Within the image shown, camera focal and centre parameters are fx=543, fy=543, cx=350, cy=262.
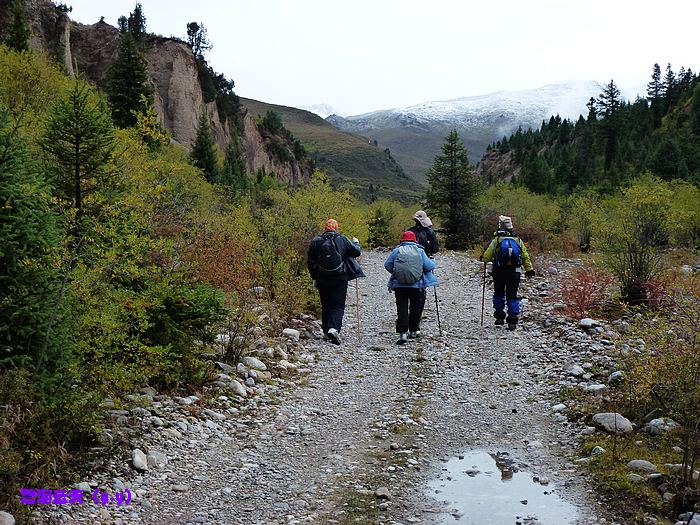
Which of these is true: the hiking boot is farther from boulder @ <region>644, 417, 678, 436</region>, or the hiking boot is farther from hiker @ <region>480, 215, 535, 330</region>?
boulder @ <region>644, 417, 678, 436</region>

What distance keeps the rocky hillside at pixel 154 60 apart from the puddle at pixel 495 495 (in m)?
47.1

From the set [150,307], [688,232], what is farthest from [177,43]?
[150,307]

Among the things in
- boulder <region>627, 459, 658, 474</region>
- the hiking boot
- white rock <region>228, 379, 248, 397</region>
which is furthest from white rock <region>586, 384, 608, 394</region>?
the hiking boot

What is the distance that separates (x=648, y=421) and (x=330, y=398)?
397 cm

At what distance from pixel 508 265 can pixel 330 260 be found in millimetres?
3826

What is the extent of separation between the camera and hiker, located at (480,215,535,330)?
11.5 metres

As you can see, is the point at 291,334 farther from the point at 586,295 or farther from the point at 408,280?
the point at 586,295

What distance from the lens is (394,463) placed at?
5.63 meters

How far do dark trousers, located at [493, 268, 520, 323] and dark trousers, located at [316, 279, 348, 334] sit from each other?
11.2 ft

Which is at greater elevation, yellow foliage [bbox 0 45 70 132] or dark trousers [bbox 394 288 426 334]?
yellow foliage [bbox 0 45 70 132]

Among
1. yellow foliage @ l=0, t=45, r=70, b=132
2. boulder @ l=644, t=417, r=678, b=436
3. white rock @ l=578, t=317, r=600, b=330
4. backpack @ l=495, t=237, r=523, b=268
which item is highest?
yellow foliage @ l=0, t=45, r=70, b=132

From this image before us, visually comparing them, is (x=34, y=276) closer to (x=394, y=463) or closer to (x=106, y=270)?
(x=106, y=270)

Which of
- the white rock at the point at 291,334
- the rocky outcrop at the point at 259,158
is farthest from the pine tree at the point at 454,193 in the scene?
the rocky outcrop at the point at 259,158

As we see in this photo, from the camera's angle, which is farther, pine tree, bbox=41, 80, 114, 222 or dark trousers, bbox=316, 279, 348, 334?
dark trousers, bbox=316, 279, 348, 334
